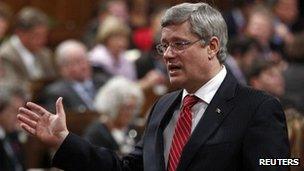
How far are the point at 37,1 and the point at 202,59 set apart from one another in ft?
21.7

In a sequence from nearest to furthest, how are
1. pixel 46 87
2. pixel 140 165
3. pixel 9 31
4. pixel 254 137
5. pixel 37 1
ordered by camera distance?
1. pixel 254 137
2. pixel 140 165
3. pixel 46 87
4. pixel 9 31
5. pixel 37 1

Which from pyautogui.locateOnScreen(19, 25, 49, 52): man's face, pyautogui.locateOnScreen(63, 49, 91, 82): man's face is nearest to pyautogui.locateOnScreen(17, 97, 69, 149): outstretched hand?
pyautogui.locateOnScreen(63, 49, 91, 82): man's face

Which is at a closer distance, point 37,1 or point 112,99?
point 112,99

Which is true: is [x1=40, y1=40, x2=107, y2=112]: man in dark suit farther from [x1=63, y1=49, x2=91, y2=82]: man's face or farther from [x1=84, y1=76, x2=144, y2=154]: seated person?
[x1=84, y1=76, x2=144, y2=154]: seated person

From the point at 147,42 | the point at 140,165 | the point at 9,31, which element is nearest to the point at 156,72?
the point at 147,42

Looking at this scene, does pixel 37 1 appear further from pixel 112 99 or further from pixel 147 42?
pixel 112 99

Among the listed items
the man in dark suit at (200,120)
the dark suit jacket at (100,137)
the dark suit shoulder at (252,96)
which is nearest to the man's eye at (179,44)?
the man in dark suit at (200,120)

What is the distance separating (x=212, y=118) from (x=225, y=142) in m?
0.12

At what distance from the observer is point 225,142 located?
9.02 feet

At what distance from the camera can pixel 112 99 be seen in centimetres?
543

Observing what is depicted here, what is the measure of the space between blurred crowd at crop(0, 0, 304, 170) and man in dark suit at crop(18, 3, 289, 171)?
0.98 meters

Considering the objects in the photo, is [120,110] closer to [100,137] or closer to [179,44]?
[100,137]

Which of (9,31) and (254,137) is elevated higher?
(254,137)

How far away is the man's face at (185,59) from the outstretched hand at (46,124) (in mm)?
403
